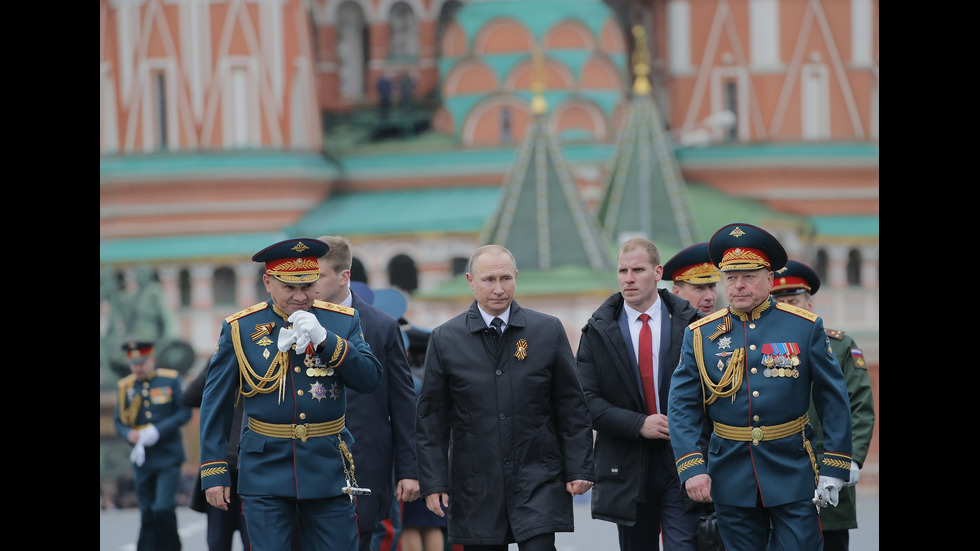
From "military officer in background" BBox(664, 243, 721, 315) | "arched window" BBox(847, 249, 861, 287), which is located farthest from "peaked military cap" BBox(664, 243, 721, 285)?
"arched window" BBox(847, 249, 861, 287)

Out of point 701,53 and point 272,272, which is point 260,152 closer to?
point 701,53

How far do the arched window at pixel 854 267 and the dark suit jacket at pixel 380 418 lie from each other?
26605 mm

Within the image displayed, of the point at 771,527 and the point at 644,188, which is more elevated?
the point at 644,188

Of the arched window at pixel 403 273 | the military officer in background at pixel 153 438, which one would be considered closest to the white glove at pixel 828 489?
the military officer in background at pixel 153 438

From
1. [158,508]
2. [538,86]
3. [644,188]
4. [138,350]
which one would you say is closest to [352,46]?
[538,86]

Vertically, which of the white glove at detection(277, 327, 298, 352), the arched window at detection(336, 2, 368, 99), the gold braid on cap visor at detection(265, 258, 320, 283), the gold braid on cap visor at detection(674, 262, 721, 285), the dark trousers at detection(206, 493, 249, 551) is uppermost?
the arched window at detection(336, 2, 368, 99)

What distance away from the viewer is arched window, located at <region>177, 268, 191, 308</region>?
3191cm

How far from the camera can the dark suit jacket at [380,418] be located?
26.5 feet

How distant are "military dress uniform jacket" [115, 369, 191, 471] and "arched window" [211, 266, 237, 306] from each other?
2020 cm

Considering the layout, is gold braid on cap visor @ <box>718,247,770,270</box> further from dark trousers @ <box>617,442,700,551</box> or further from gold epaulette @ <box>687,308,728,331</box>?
dark trousers @ <box>617,442,700,551</box>

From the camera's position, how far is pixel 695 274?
28.3 feet

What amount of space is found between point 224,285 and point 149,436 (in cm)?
2098

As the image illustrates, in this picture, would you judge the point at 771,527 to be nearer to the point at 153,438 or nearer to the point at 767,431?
the point at 767,431

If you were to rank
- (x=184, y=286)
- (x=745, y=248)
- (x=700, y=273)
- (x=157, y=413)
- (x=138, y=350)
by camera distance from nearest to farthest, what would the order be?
(x=745, y=248), (x=700, y=273), (x=157, y=413), (x=138, y=350), (x=184, y=286)
